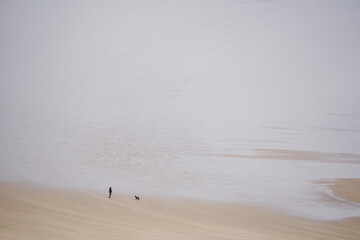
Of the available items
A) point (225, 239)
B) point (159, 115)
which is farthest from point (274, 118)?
point (225, 239)

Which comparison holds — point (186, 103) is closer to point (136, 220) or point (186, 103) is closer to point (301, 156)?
point (301, 156)

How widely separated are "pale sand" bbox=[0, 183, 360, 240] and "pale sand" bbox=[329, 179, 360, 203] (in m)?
0.49

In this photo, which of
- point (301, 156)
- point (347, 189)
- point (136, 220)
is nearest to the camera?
point (136, 220)

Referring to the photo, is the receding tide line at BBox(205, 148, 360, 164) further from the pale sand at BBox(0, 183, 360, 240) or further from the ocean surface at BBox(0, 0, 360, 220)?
the pale sand at BBox(0, 183, 360, 240)

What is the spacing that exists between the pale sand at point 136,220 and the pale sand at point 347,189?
493mm

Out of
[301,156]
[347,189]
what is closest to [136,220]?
[347,189]

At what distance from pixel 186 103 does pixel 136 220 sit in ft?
12.3

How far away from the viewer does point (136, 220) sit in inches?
123

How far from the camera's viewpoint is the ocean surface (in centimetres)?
439

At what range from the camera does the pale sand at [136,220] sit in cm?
273

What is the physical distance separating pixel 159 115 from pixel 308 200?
284 centimetres

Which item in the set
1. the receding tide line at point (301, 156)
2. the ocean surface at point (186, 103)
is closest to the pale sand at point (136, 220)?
the ocean surface at point (186, 103)

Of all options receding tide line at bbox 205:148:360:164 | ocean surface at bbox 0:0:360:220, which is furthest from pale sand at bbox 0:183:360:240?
receding tide line at bbox 205:148:360:164

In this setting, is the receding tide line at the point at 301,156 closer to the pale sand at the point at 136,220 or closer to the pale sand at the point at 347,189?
the pale sand at the point at 347,189
